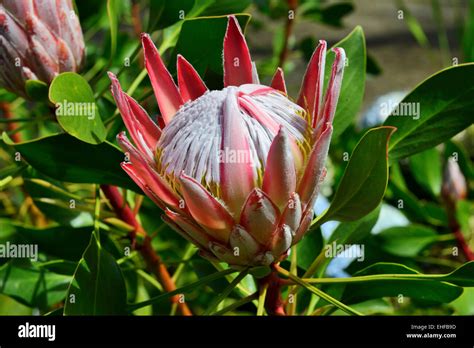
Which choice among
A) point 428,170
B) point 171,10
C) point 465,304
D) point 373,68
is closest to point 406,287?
point 465,304

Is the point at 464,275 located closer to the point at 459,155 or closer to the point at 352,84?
the point at 352,84

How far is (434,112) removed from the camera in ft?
3.28

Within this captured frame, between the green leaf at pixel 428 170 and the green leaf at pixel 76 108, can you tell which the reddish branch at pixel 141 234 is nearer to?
the green leaf at pixel 76 108

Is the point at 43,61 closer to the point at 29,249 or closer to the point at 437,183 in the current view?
the point at 29,249

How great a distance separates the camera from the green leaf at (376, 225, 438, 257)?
58.6 inches

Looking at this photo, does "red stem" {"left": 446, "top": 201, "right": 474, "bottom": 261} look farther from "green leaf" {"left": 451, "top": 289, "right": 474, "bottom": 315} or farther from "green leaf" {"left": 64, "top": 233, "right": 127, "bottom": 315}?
"green leaf" {"left": 64, "top": 233, "right": 127, "bottom": 315}

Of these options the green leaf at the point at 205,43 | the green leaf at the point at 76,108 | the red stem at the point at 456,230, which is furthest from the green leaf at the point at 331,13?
the green leaf at the point at 76,108

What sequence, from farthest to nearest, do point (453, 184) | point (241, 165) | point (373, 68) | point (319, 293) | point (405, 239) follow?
point (373, 68) < point (453, 184) < point (405, 239) < point (319, 293) < point (241, 165)

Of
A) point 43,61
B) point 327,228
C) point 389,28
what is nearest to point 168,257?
point 327,228

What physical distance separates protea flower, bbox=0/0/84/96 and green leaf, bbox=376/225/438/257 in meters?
0.79

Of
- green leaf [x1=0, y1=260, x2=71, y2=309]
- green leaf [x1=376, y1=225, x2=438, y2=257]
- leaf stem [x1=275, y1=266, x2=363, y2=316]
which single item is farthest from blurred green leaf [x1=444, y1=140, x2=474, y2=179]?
green leaf [x1=0, y1=260, x2=71, y2=309]

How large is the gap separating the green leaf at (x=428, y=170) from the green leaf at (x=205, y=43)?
854 millimetres

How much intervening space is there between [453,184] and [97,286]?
1013mm

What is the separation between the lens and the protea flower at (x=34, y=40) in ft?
3.24
